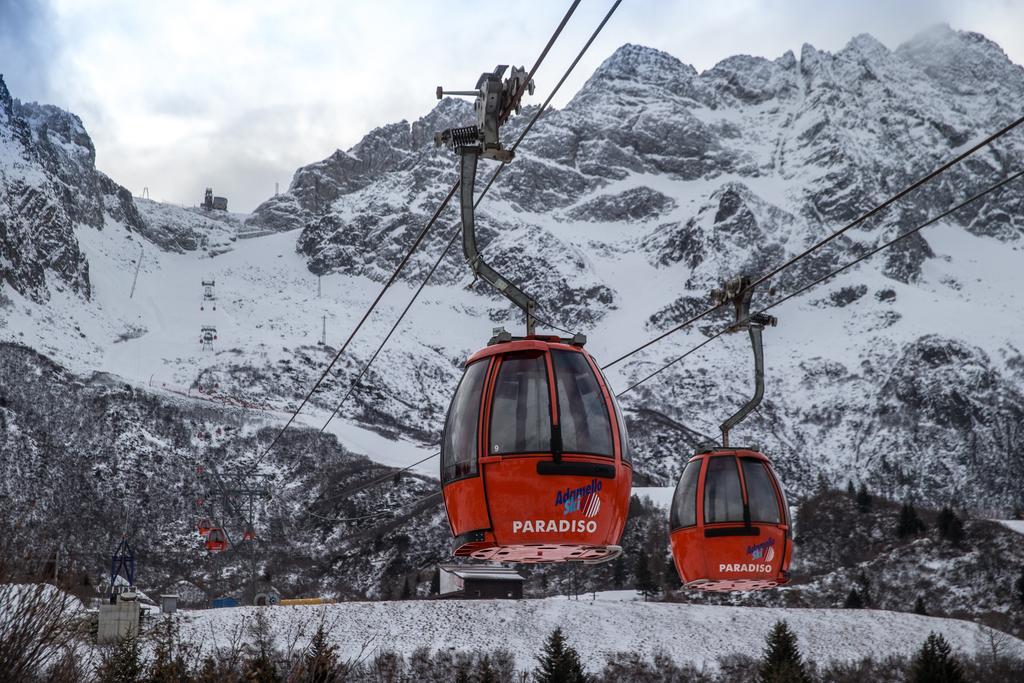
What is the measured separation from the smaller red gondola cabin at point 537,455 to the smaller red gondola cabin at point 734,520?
560 cm

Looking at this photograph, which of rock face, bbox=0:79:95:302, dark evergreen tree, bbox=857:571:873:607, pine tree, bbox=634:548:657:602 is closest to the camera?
pine tree, bbox=634:548:657:602

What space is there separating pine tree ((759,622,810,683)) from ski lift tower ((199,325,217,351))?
83194 mm

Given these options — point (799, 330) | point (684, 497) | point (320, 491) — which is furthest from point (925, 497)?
point (684, 497)

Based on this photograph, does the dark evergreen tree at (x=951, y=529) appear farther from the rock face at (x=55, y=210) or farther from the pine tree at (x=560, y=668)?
the rock face at (x=55, y=210)

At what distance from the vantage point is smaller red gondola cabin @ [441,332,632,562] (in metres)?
11.0

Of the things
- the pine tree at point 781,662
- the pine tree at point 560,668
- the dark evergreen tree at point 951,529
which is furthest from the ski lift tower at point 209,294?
the pine tree at point 560,668

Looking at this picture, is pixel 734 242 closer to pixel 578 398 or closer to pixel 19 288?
pixel 19 288

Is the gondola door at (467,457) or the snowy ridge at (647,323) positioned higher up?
the snowy ridge at (647,323)

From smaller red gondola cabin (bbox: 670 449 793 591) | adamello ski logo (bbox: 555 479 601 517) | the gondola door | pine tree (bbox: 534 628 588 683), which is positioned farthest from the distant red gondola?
pine tree (bbox: 534 628 588 683)

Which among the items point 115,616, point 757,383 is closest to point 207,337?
point 115,616

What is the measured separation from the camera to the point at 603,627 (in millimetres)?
60625

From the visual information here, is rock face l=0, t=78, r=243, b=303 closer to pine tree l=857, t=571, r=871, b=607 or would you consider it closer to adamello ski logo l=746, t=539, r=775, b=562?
pine tree l=857, t=571, r=871, b=607

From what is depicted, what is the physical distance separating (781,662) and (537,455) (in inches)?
1632

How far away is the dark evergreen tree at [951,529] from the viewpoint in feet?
276
